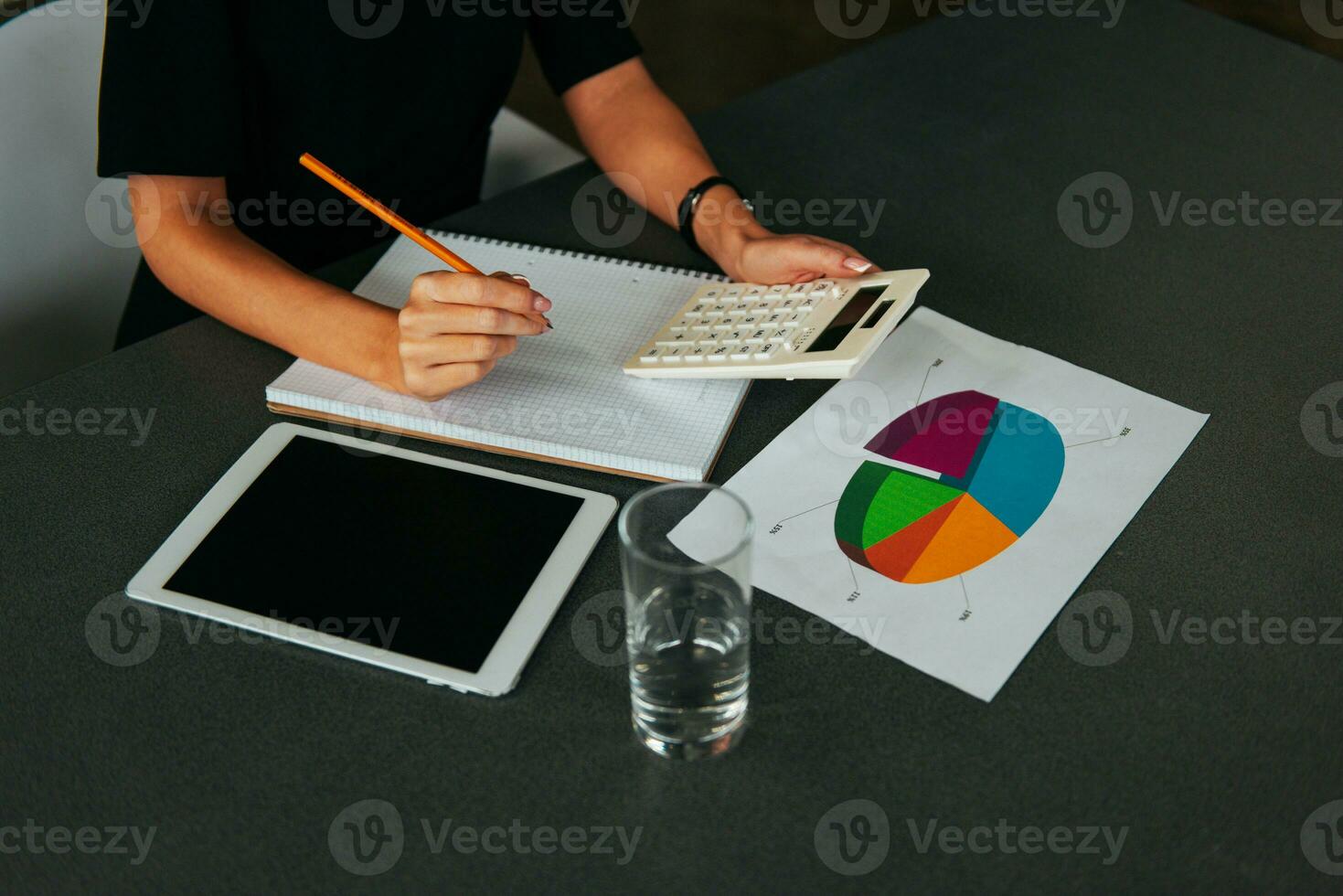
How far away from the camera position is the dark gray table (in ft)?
2.14

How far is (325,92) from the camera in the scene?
1187mm

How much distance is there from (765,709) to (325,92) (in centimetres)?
81

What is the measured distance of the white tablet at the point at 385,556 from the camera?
0.76 meters

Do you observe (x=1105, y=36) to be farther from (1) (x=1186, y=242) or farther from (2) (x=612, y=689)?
(2) (x=612, y=689)

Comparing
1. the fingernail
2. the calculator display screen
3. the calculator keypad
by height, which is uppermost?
the fingernail

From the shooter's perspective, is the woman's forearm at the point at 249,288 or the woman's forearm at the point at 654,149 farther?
the woman's forearm at the point at 654,149

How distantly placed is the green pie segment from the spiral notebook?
0.11 meters

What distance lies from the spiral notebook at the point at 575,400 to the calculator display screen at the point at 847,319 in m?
0.08

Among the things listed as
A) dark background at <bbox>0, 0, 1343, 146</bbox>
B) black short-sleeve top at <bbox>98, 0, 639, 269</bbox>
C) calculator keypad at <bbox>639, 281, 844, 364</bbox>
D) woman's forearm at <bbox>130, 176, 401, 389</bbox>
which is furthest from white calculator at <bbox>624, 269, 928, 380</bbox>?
dark background at <bbox>0, 0, 1343, 146</bbox>

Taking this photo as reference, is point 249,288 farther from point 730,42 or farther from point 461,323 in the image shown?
point 730,42

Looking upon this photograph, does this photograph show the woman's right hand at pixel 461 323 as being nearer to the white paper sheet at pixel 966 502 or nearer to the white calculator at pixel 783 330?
the white calculator at pixel 783 330

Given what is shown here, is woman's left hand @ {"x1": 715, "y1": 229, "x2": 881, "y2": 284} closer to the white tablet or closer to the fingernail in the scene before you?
the fingernail

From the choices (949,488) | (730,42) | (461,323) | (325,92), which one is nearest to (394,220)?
(461,323)

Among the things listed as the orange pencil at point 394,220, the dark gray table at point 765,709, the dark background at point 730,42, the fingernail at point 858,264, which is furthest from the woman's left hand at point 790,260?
the dark background at point 730,42
